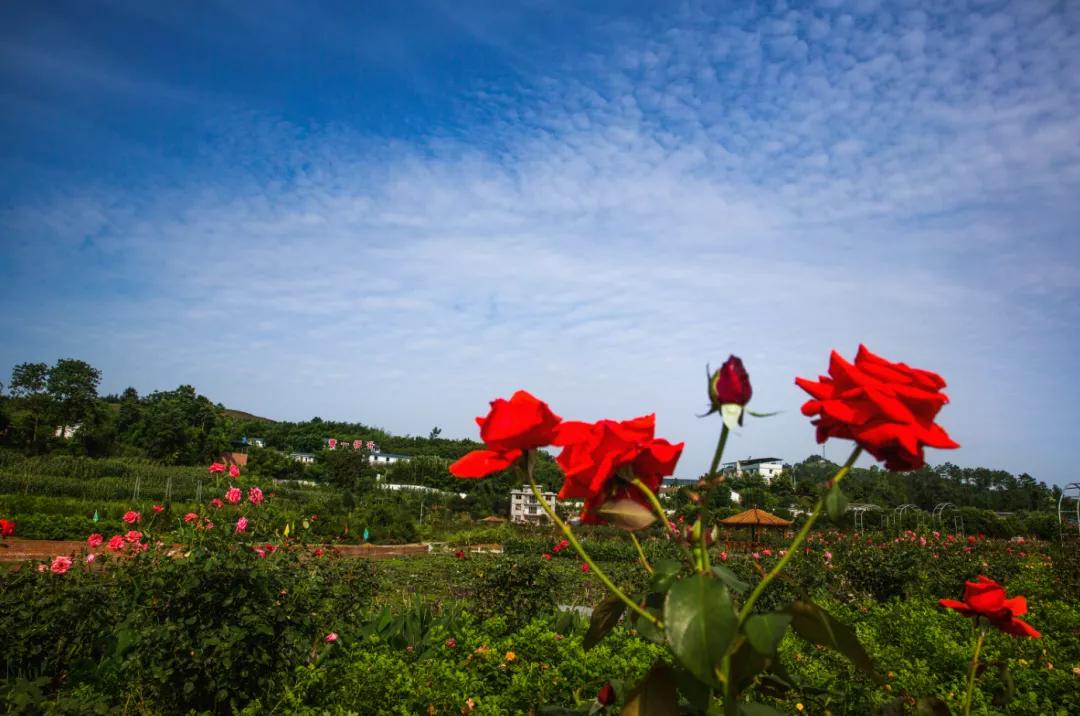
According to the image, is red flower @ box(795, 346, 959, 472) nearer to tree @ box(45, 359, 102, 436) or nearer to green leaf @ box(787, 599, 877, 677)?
green leaf @ box(787, 599, 877, 677)

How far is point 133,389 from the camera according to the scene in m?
56.2

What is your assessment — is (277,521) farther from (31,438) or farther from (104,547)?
(31,438)

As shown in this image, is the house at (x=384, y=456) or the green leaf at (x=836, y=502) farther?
the house at (x=384, y=456)

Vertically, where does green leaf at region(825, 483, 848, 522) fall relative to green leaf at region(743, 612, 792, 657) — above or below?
above

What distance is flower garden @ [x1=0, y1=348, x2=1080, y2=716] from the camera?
700mm

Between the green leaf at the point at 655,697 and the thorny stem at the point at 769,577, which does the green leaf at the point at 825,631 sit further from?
the green leaf at the point at 655,697

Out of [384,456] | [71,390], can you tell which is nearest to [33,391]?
[71,390]

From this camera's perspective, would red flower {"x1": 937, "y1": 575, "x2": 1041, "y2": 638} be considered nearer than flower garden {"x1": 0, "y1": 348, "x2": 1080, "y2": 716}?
No

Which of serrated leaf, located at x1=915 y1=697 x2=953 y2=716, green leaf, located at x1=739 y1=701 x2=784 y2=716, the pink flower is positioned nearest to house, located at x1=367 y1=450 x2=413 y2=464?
Result: the pink flower

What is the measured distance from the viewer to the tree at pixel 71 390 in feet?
109

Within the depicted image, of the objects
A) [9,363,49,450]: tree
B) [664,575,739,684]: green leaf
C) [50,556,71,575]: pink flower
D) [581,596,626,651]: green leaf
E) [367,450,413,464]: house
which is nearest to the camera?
[664,575,739,684]: green leaf

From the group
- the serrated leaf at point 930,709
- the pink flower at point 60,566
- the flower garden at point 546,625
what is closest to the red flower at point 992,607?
the flower garden at point 546,625

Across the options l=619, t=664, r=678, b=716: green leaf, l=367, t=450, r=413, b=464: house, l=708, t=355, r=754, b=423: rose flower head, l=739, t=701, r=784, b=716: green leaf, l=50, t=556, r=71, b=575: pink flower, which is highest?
l=708, t=355, r=754, b=423: rose flower head

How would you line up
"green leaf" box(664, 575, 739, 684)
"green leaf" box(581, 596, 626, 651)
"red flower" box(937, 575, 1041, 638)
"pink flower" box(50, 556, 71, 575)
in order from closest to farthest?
"green leaf" box(664, 575, 739, 684) < "green leaf" box(581, 596, 626, 651) < "red flower" box(937, 575, 1041, 638) < "pink flower" box(50, 556, 71, 575)
